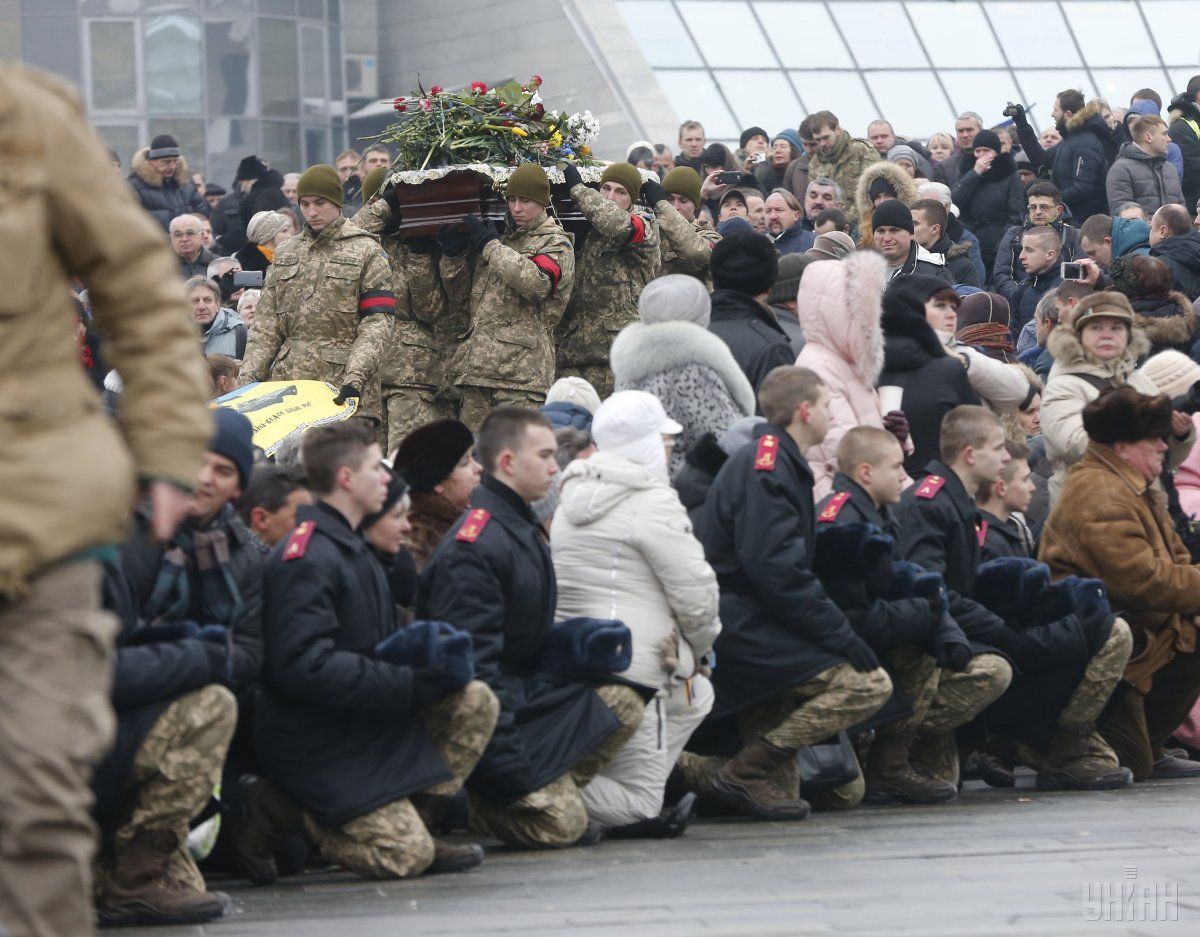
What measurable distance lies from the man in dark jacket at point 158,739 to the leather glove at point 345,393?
428 cm

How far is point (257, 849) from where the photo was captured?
6852 millimetres

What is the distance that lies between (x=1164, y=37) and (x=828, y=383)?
742 inches

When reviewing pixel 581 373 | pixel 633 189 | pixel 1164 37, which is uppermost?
pixel 1164 37

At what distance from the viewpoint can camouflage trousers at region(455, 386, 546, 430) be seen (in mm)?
11695

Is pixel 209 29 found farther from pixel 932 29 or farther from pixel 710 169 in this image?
pixel 710 169

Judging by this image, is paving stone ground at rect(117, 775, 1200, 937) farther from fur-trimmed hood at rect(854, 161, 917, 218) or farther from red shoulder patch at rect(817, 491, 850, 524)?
fur-trimmed hood at rect(854, 161, 917, 218)

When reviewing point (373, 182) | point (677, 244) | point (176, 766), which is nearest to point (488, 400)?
point (373, 182)

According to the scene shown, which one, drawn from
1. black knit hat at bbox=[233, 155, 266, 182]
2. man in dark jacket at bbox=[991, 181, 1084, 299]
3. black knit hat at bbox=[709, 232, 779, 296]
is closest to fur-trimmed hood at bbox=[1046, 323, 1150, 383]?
black knit hat at bbox=[709, 232, 779, 296]

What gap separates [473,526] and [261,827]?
4.05 feet

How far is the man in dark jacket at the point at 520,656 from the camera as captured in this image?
728cm

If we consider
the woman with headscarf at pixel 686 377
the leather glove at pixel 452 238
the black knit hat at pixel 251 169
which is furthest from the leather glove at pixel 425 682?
the black knit hat at pixel 251 169

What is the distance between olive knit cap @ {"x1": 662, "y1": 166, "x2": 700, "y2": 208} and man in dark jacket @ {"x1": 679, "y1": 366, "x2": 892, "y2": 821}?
224 inches

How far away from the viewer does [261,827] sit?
22.7 ft

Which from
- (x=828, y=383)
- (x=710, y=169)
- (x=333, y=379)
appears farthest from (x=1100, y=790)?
(x=710, y=169)
